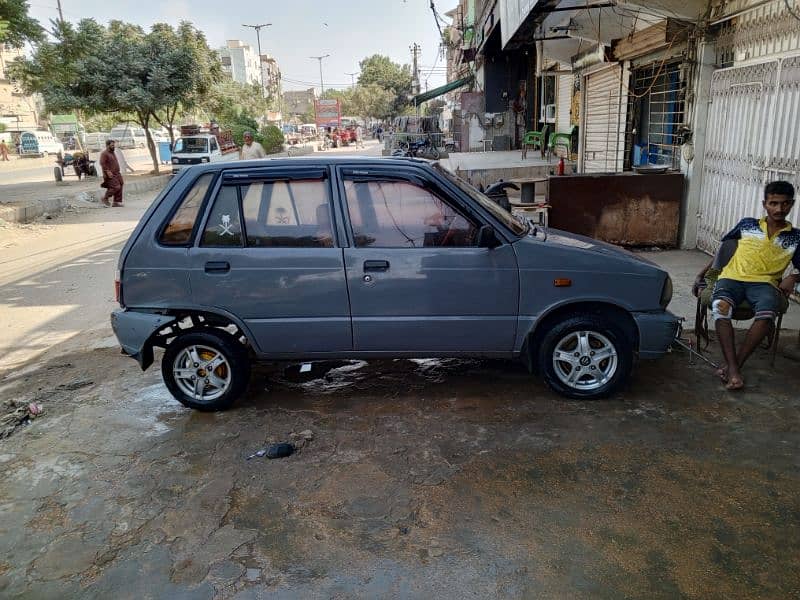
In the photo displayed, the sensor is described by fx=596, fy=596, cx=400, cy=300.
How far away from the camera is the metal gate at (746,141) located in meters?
6.14

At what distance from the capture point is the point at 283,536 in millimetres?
2953

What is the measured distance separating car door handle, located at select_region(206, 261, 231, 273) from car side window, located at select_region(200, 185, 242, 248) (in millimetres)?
132

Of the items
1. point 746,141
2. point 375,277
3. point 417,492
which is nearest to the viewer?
point 417,492

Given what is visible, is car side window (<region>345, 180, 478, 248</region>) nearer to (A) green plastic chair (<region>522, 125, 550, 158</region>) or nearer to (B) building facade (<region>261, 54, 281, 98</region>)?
(A) green plastic chair (<region>522, 125, 550, 158</region>)

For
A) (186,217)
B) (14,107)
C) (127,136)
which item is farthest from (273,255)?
(14,107)

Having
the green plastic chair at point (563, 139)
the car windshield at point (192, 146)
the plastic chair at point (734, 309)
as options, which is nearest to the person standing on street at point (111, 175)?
the car windshield at point (192, 146)

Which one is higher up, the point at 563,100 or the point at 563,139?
the point at 563,100

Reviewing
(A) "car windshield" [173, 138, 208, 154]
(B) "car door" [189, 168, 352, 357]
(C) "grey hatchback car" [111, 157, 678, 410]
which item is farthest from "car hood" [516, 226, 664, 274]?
(A) "car windshield" [173, 138, 208, 154]

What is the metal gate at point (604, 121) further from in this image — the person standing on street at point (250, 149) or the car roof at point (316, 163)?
the car roof at point (316, 163)

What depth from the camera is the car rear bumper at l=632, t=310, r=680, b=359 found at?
13.2 feet

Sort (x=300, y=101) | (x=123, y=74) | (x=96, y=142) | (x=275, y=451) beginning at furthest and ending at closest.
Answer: (x=300, y=101) < (x=96, y=142) < (x=123, y=74) < (x=275, y=451)

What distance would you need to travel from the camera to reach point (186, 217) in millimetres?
4125

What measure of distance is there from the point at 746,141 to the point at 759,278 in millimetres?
3336

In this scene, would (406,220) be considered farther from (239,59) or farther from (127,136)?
(239,59)
